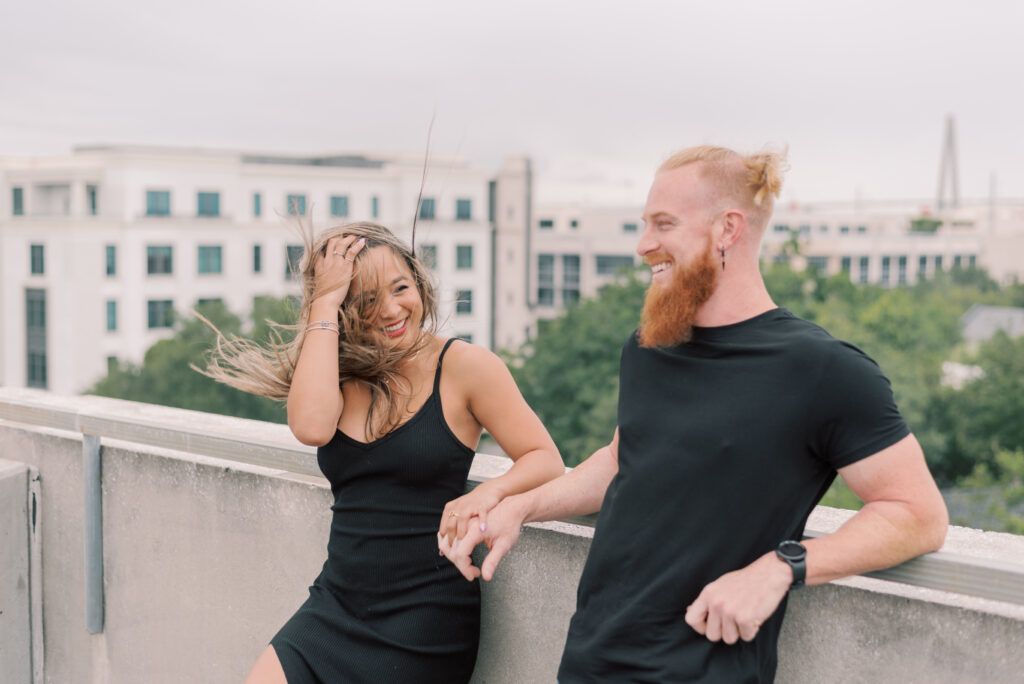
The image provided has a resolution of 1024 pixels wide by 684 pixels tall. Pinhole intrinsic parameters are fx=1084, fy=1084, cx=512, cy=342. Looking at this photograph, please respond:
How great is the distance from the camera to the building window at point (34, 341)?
174 ft

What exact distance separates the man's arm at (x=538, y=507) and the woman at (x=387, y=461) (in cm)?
7

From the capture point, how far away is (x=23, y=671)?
3.65 m

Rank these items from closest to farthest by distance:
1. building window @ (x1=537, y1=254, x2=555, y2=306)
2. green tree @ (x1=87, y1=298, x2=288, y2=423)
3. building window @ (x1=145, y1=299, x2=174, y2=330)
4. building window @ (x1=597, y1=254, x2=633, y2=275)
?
1. green tree @ (x1=87, y1=298, x2=288, y2=423)
2. building window @ (x1=145, y1=299, x2=174, y2=330)
3. building window @ (x1=597, y1=254, x2=633, y2=275)
4. building window @ (x1=537, y1=254, x2=555, y2=306)

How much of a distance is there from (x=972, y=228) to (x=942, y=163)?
29.5 feet

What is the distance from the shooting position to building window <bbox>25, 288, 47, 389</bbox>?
5297cm

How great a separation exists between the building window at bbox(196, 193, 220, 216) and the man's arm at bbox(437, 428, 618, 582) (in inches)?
2203

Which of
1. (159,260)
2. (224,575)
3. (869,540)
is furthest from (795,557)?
(159,260)

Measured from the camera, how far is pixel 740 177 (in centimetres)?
201

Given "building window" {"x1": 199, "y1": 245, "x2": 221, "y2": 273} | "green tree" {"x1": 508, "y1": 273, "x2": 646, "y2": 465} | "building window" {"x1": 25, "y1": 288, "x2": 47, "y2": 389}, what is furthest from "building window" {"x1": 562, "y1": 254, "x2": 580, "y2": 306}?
"building window" {"x1": 25, "y1": 288, "x2": 47, "y2": 389}

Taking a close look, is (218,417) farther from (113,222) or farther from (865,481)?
(113,222)

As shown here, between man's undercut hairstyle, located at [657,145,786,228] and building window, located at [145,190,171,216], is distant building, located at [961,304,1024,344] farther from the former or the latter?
man's undercut hairstyle, located at [657,145,786,228]

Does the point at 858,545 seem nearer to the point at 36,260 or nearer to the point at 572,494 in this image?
the point at 572,494

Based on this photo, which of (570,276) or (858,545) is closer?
(858,545)

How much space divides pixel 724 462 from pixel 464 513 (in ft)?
1.99
